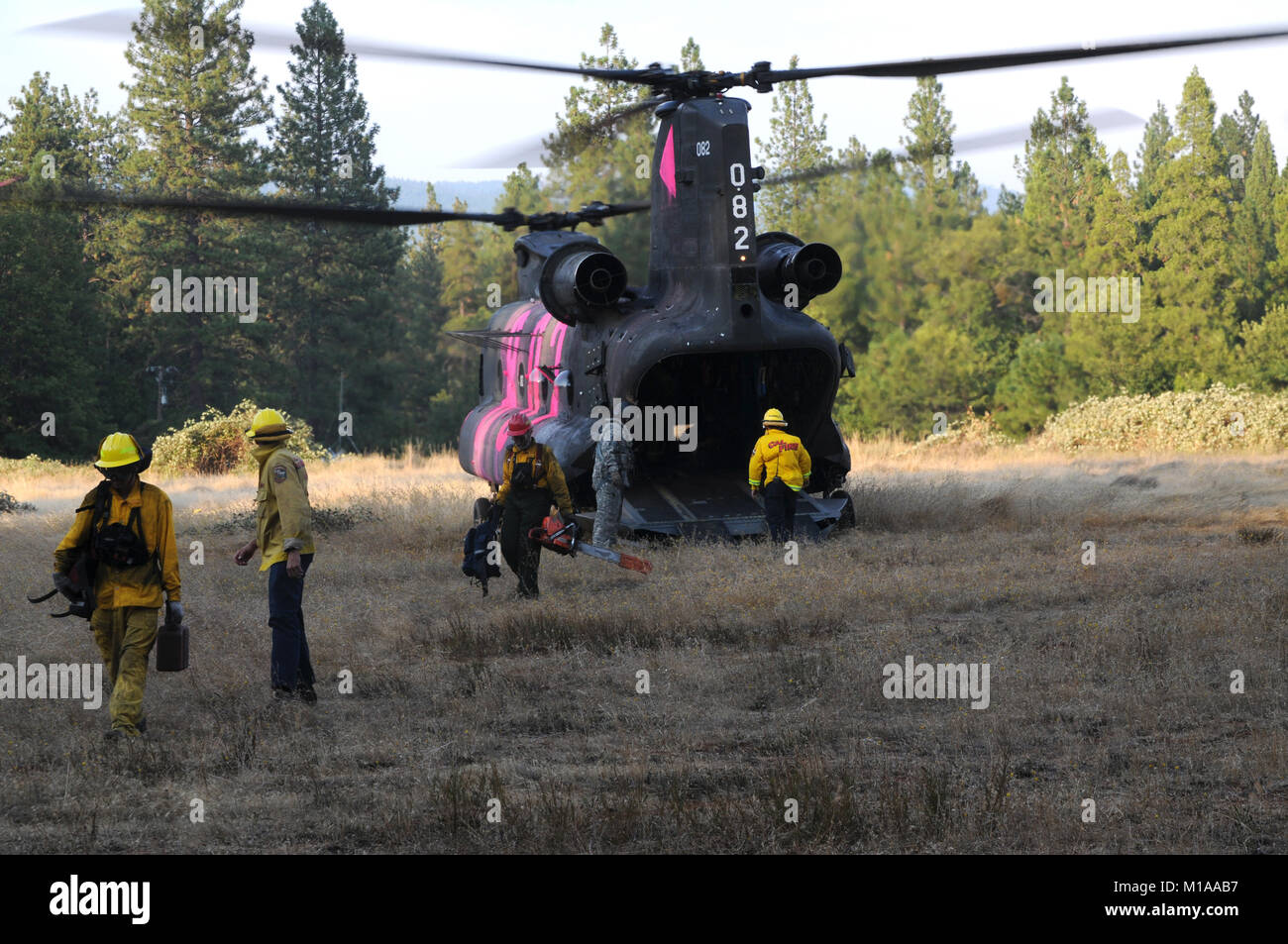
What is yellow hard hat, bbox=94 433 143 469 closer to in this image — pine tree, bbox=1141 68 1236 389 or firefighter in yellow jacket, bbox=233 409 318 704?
firefighter in yellow jacket, bbox=233 409 318 704

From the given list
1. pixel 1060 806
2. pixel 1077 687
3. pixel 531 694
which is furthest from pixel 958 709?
pixel 531 694

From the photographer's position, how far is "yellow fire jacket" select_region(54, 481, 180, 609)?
872 cm

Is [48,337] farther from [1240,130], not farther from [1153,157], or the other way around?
[1240,130]

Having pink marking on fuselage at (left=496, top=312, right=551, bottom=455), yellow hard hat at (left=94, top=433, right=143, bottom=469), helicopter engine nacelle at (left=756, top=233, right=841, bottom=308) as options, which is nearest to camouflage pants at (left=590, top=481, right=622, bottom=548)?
helicopter engine nacelle at (left=756, top=233, right=841, bottom=308)

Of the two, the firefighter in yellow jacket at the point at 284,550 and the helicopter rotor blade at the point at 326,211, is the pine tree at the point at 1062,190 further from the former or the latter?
the firefighter in yellow jacket at the point at 284,550

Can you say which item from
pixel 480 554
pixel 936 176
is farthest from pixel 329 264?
pixel 480 554

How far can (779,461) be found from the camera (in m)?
16.2

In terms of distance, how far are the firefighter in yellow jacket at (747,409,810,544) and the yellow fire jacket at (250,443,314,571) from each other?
726 centimetres

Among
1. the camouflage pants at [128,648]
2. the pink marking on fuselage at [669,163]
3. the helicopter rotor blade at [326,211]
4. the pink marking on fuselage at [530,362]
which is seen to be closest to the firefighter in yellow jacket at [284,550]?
the camouflage pants at [128,648]

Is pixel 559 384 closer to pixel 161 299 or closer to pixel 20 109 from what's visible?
pixel 161 299

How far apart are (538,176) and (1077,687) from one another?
50980 millimetres

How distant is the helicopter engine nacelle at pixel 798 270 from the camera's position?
16844 millimetres

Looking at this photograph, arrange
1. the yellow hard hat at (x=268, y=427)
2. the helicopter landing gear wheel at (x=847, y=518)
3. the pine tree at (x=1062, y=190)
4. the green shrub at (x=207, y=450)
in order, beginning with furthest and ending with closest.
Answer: the pine tree at (x=1062, y=190) → the green shrub at (x=207, y=450) → the helicopter landing gear wheel at (x=847, y=518) → the yellow hard hat at (x=268, y=427)

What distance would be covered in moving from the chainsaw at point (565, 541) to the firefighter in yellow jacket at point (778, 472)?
2833mm
